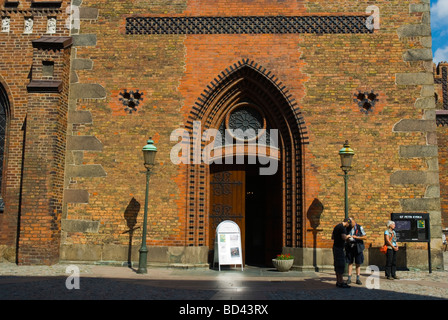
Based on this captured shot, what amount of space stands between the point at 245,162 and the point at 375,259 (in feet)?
14.0

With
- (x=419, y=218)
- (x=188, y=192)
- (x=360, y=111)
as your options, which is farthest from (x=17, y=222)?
(x=419, y=218)

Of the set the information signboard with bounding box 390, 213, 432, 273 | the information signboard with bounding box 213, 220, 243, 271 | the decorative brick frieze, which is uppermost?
the decorative brick frieze

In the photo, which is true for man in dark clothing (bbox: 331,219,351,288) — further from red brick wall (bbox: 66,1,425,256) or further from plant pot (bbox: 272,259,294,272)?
red brick wall (bbox: 66,1,425,256)

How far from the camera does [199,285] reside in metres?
8.37

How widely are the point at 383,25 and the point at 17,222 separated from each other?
11.3 metres

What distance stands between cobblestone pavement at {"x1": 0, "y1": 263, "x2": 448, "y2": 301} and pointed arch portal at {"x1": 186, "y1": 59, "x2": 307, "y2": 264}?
1.39 m

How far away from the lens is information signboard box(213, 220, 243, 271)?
35.1 ft

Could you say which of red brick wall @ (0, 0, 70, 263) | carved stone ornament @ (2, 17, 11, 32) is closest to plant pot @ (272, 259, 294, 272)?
red brick wall @ (0, 0, 70, 263)

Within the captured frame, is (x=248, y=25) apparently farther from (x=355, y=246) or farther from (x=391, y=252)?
(x=391, y=252)

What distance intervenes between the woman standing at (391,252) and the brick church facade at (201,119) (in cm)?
93

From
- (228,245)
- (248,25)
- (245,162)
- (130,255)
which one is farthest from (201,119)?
(130,255)

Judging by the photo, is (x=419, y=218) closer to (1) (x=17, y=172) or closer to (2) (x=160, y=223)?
(2) (x=160, y=223)

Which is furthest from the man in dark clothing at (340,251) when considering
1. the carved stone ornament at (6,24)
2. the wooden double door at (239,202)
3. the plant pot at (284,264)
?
the carved stone ornament at (6,24)
